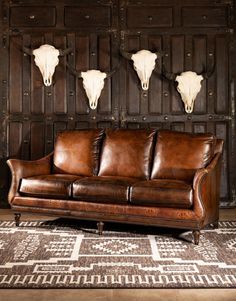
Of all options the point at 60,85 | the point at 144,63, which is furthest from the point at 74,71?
the point at 144,63

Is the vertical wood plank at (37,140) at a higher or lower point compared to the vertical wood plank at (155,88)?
lower

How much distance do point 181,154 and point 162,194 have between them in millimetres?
681

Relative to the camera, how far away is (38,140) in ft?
17.8

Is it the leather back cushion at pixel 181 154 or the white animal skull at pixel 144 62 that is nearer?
the leather back cushion at pixel 181 154

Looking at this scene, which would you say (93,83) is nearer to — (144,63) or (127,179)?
(144,63)

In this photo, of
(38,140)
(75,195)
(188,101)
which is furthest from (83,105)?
(75,195)

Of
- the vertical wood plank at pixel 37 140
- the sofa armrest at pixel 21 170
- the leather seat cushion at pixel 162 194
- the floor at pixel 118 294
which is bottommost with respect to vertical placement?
the floor at pixel 118 294

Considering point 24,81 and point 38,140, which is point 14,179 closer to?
point 38,140

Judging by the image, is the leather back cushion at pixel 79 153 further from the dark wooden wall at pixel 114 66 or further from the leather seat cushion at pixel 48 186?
the dark wooden wall at pixel 114 66

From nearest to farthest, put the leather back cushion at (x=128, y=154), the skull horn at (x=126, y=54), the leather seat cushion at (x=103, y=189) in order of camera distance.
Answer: the leather seat cushion at (x=103, y=189) < the leather back cushion at (x=128, y=154) < the skull horn at (x=126, y=54)

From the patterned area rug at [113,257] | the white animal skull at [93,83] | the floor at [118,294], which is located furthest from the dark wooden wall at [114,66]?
the floor at [118,294]

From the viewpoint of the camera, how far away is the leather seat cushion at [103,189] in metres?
3.96

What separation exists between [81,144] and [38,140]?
2.71ft

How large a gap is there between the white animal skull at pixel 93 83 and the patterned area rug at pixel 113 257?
5.06 feet
